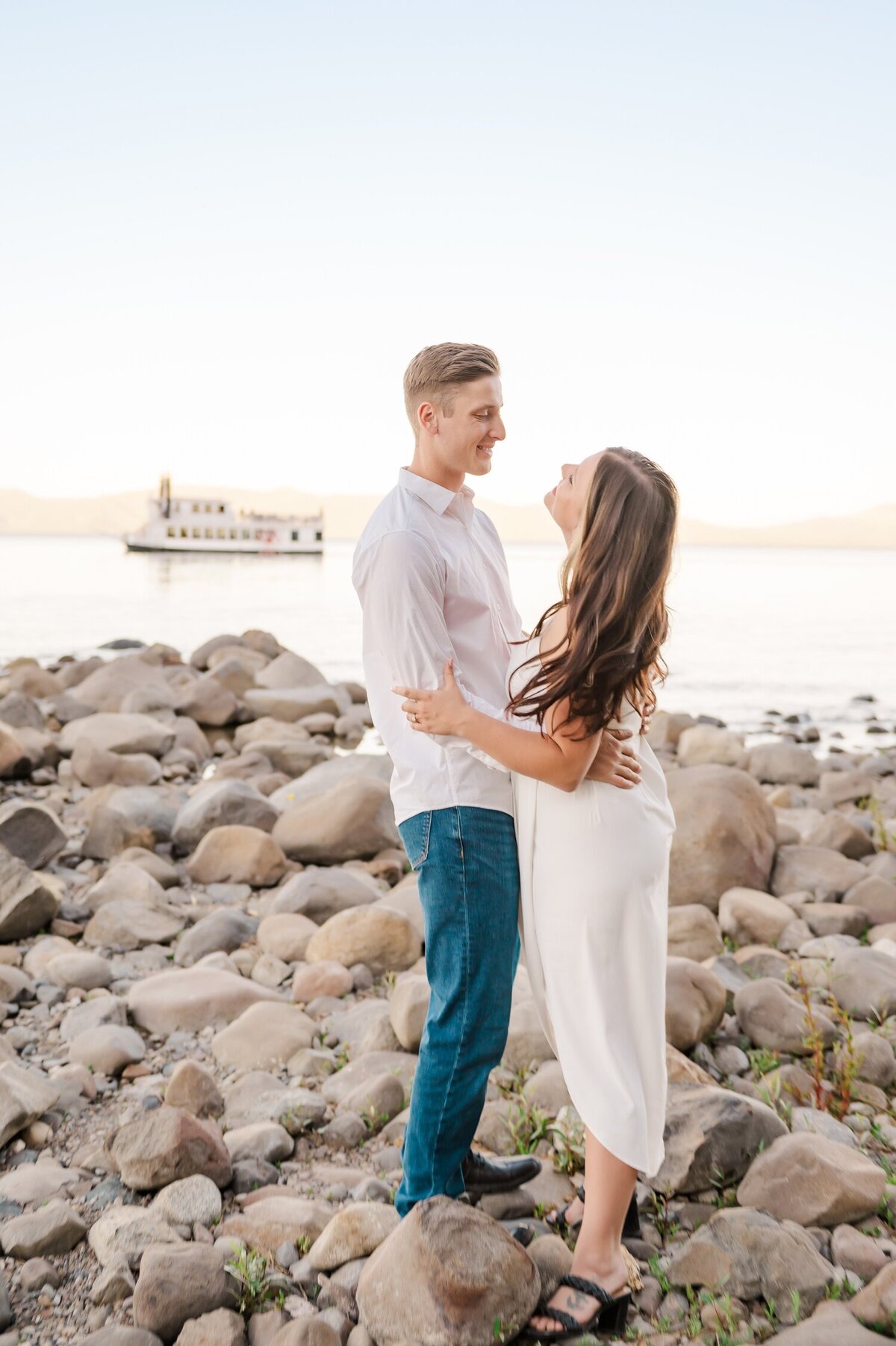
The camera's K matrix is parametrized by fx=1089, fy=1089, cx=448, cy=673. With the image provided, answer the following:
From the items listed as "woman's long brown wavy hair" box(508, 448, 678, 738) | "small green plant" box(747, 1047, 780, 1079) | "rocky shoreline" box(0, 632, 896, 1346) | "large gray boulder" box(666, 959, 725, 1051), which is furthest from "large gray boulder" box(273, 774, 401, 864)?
"woman's long brown wavy hair" box(508, 448, 678, 738)

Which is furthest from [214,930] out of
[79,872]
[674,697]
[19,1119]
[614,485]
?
[674,697]

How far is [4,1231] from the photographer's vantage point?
2.80 m

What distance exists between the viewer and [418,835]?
8.32ft

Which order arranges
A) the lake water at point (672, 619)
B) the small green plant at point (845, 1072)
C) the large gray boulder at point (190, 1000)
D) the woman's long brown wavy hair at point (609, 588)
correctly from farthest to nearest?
the lake water at point (672, 619) < the large gray boulder at point (190, 1000) < the small green plant at point (845, 1072) < the woman's long brown wavy hair at point (609, 588)

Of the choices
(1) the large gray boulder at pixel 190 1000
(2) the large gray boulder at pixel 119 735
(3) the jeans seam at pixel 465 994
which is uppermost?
(3) the jeans seam at pixel 465 994

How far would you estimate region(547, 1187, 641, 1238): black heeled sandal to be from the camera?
2838 mm

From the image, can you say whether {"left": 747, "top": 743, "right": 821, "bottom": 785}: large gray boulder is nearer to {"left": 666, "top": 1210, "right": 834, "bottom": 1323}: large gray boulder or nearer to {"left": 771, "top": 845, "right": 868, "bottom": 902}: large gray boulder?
{"left": 771, "top": 845, "right": 868, "bottom": 902}: large gray boulder

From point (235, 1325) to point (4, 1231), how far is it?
28.6 inches

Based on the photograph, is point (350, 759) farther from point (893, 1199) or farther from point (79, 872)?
point (893, 1199)

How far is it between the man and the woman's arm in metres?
0.05

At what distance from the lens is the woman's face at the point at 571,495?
2.39 m

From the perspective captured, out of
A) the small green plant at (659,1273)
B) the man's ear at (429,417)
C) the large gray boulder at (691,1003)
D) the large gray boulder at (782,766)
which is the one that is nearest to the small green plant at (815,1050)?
the large gray boulder at (691,1003)

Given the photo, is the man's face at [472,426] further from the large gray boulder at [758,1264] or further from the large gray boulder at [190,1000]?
the large gray boulder at [190,1000]

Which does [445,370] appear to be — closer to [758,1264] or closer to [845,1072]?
[758,1264]
